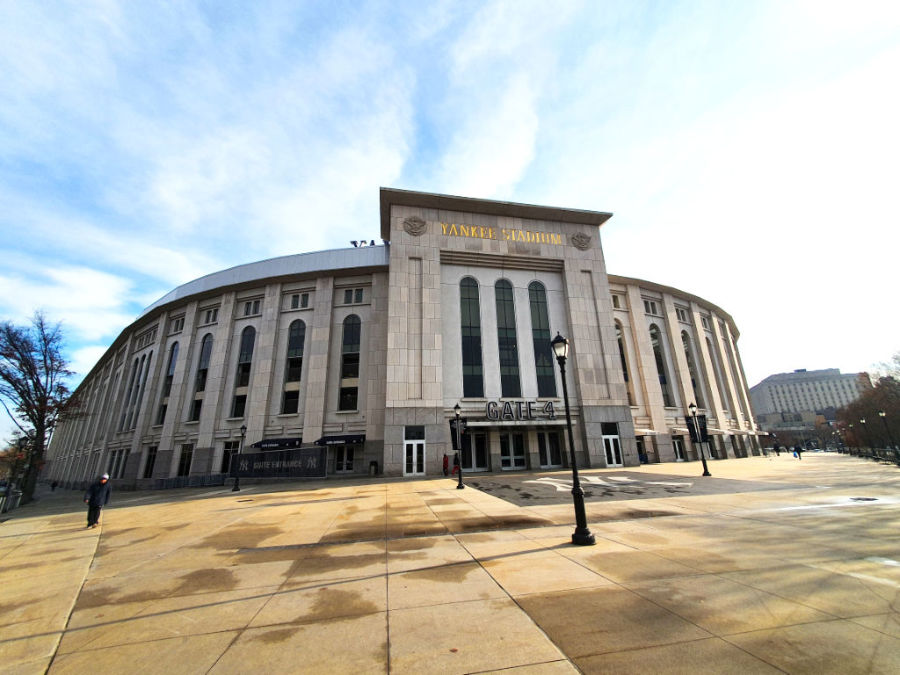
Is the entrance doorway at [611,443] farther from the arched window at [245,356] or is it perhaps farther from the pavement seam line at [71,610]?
the arched window at [245,356]

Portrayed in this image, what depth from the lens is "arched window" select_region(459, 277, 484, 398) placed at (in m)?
31.5

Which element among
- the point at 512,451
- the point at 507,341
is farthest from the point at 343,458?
the point at 507,341

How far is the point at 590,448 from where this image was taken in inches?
1213

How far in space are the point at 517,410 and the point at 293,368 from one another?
22172 millimetres

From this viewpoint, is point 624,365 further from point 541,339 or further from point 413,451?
point 413,451

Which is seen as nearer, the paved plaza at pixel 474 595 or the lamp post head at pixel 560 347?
the paved plaza at pixel 474 595

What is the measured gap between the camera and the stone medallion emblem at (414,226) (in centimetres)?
3334

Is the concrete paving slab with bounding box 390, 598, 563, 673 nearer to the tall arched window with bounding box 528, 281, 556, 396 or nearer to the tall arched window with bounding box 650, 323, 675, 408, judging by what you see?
the tall arched window with bounding box 528, 281, 556, 396

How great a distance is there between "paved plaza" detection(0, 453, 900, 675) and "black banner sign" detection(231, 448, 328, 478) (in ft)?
52.5

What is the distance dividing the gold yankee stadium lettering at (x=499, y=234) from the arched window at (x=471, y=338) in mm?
4412

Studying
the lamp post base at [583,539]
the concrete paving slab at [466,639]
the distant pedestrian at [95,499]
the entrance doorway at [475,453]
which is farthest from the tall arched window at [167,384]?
the concrete paving slab at [466,639]

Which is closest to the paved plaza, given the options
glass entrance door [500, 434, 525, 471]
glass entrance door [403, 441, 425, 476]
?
glass entrance door [403, 441, 425, 476]

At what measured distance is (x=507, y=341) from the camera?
33.3 m

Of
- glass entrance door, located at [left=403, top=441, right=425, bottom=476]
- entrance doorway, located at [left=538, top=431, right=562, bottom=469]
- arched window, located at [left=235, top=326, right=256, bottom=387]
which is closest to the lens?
glass entrance door, located at [left=403, top=441, right=425, bottom=476]
